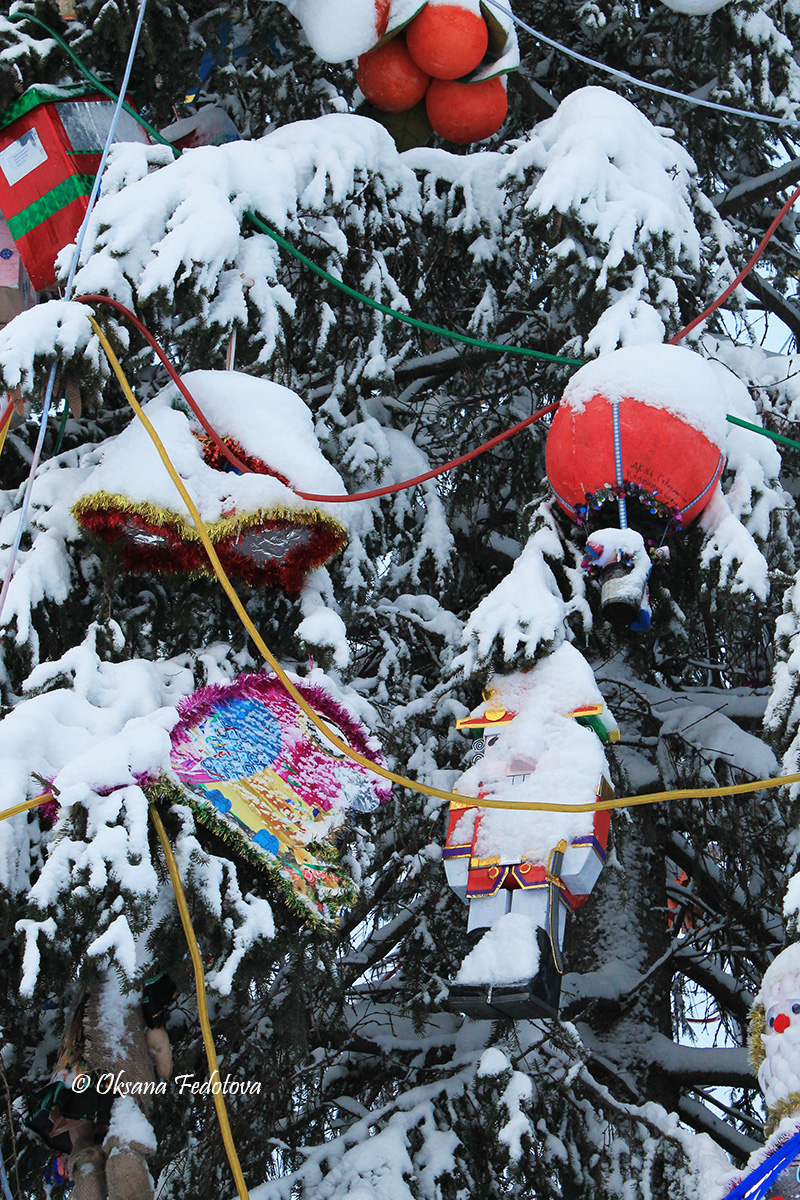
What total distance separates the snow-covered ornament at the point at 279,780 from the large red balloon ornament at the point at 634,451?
2.94ft

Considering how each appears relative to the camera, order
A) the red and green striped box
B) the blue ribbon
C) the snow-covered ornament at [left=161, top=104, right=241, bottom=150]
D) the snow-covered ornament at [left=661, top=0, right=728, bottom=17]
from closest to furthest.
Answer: the blue ribbon
the red and green striped box
the snow-covered ornament at [left=661, top=0, right=728, bottom=17]
the snow-covered ornament at [left=161, top=104, right=241, bottom=150]

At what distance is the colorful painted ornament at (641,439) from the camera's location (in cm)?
373

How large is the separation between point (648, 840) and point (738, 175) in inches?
143

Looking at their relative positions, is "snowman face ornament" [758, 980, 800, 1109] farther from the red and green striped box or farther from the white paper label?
the white paper label

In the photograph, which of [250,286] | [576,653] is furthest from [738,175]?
[576,653]

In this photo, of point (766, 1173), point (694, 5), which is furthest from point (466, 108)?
point (766, 1173)

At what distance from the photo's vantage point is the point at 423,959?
523 centimetres

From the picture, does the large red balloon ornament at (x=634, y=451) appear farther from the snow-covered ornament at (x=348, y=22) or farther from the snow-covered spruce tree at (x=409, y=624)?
the snow-covered ornament at (x=348, y=22)

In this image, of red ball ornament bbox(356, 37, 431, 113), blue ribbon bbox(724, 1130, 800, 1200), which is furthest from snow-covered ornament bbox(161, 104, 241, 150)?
blue ribbon bbox(724, 1130, 800, 1200)

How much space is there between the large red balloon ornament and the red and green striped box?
2.09 meters

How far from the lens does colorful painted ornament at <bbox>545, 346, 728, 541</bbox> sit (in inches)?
147

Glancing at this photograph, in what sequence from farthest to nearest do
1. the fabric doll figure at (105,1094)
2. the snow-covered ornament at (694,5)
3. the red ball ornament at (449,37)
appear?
the snow-covered ornament at (694,5) < the red ball ornament at (449,37) < the fabric doll figure at (105,1094)

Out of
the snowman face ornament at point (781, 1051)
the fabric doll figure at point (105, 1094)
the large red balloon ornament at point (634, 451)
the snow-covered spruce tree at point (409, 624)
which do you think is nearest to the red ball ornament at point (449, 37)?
the snow-covered spruce tree at point (409, 624)

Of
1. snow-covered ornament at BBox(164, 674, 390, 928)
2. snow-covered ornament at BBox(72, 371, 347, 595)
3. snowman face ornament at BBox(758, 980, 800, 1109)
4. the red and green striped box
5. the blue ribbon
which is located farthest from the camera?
the red and green striped box
